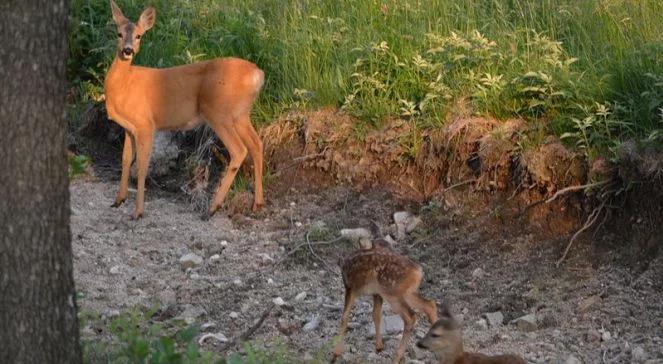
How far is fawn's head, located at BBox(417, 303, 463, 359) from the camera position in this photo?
624 centimetres

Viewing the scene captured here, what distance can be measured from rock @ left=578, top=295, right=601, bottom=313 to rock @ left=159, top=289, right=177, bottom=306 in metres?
2.55

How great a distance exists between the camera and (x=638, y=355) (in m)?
6.78

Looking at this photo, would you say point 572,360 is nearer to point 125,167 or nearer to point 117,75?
point 125,167

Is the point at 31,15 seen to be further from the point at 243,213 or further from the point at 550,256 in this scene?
the point at 243,213

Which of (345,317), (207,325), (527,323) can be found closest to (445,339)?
(345,317)

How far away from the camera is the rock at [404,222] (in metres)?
8.73

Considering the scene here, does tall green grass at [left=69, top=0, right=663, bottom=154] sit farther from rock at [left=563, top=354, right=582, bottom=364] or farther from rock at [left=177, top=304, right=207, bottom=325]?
rock at [left=177, top=304, right=207, bottom=325]

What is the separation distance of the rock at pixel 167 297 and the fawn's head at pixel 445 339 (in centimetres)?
233

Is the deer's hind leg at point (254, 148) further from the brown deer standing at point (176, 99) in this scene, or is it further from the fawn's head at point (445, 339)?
the fawn's head at point (445, 339)

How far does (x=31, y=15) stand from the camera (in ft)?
16.0

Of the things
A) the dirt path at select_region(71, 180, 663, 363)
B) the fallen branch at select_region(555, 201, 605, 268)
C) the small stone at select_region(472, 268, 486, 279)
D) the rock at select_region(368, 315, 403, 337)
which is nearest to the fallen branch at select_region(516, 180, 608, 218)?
the fallen branch at select_region(555, 201, 605, 268)

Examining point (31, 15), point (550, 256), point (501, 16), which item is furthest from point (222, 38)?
point (31, 15)

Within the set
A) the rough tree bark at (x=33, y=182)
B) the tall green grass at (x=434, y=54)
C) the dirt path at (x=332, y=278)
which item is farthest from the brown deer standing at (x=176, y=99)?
the rough tree bark at (x=33, y=182)

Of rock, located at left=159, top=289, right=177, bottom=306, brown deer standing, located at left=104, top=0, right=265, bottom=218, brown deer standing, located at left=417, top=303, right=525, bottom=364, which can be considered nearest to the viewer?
brown deer standing, located at left=417, top=303, right=525, bottom=364
